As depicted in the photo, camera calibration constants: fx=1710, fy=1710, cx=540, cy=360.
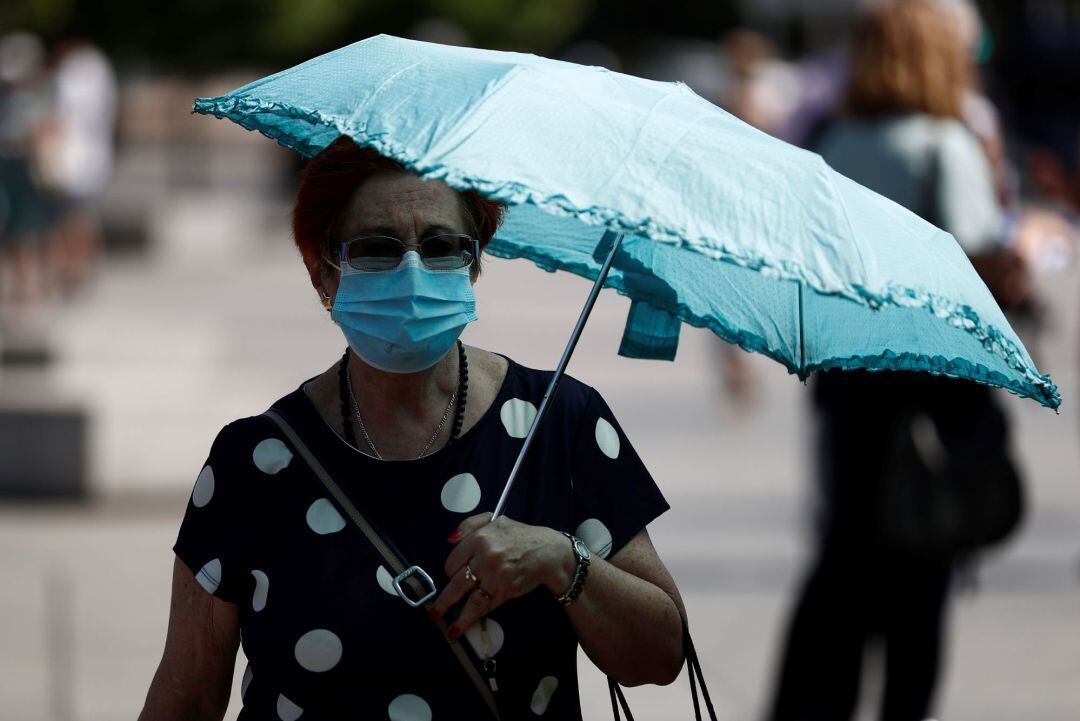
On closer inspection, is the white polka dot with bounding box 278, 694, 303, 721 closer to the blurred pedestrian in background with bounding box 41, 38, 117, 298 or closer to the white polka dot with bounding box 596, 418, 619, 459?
the white polka dot with bounding box 596, 418, 619, 459

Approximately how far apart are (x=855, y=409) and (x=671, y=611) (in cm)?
194

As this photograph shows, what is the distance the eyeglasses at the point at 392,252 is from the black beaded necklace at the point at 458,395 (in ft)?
0.46

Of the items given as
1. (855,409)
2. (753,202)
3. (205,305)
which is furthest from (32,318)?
(753,202)

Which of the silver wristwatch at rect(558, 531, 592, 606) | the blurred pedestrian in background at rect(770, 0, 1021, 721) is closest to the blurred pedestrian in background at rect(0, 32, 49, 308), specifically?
the blurred pedestrian in background at rect(770, 0, 1021, 721)

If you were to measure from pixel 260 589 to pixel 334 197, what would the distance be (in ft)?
1.86

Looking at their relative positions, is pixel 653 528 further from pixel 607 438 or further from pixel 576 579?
pixel 576 579

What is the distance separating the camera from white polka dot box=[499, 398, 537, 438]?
8.23ft

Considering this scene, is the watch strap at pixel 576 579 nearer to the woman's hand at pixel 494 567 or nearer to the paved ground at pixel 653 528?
the woman's hand at pixel 494 567

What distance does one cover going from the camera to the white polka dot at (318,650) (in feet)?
7.73

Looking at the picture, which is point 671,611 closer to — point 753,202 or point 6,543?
point 753,202

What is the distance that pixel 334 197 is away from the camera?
2457 millimetres

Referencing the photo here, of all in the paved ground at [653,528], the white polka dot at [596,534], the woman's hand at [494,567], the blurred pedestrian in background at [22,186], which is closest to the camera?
the woman's hand at [494,567]

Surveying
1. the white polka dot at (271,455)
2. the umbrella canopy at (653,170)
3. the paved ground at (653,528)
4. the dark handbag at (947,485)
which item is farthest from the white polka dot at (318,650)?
the paved ground at (653,528)

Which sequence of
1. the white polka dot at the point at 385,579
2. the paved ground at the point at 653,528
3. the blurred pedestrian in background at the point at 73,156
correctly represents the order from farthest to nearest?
the blurred pedestrian in background at the point at 73,156 → the paved ground at the point at 653,528 → the white polka dot at the point at 385,579
